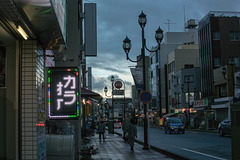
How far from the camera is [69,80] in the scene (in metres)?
9.16

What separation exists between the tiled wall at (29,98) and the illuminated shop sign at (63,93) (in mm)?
1196

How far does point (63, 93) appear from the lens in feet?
29.8

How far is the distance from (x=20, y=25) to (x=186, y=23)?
85.6 m

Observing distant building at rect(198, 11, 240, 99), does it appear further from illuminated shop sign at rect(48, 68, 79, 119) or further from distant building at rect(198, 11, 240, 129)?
illuminated shop sign at rect(48, 68, 79, 119)

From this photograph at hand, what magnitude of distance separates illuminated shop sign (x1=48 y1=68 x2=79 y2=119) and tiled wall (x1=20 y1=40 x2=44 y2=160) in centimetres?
120

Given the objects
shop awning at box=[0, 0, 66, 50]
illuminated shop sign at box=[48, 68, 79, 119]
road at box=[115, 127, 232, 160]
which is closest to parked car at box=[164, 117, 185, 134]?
road at box=[115, 127, 232, 160]

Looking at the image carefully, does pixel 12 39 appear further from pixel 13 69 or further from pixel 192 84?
pixel 192 84

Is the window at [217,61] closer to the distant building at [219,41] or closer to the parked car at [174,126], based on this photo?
the distant building at [219,41]

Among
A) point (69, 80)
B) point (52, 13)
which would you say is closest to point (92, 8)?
point (69, 80)

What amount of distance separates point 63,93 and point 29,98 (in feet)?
4.85

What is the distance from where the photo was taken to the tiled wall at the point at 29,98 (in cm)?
763

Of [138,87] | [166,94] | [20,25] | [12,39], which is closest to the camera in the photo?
[20,25]

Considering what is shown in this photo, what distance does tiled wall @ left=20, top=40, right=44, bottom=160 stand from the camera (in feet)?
25.0

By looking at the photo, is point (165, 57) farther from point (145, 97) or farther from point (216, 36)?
point (145, 97)
